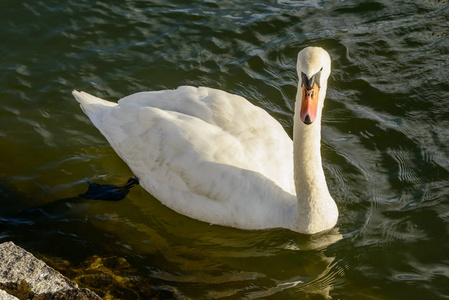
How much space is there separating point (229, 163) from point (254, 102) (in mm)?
2290

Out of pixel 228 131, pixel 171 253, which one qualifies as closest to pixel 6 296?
pixel 171 253

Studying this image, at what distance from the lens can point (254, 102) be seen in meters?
8.59

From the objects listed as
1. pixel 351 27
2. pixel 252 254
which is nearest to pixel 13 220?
pixel 252 254

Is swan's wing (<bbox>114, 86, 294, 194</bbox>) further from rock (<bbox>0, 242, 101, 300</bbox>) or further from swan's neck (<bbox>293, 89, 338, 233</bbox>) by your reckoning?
rock (<bbox>0, 242, 101, 300</bbox>)

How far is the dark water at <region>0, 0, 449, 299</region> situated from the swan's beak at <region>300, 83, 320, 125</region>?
1685 mm

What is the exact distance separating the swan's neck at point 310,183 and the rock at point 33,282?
2400mm

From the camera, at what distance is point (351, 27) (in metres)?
9.72

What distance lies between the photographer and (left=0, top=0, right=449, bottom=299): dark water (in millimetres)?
6289

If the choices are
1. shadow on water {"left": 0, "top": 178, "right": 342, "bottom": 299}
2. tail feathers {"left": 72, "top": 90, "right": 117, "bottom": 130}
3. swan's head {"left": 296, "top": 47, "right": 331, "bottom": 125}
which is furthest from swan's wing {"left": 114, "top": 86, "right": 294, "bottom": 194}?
swan's head {"left": 296, "top": 47, "right": 331, "bottom": 125}

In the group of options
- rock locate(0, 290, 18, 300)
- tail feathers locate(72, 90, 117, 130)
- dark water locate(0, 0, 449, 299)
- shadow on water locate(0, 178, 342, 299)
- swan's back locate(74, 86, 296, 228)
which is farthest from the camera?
tail feathers locate(72, 90, 117, 130)

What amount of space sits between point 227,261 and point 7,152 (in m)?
3.19

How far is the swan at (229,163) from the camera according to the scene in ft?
21.0

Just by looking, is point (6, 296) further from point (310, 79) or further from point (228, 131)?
point (228, 131)

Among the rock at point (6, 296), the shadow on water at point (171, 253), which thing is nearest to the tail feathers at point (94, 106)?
the shadow on water at point (171, 253)
